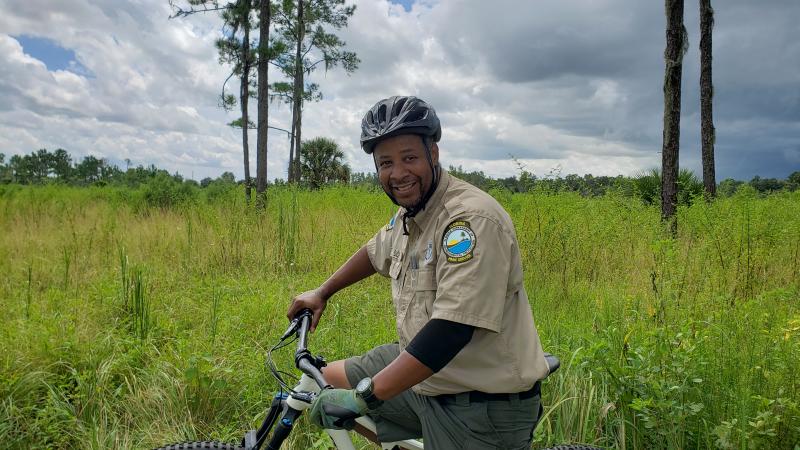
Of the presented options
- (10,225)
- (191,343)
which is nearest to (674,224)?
(191,343)

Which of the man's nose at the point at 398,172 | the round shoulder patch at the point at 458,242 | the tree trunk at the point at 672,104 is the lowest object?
the round shoulder patch at the point at 458,242

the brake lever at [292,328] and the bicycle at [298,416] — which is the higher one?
the brake lever at [292,328]

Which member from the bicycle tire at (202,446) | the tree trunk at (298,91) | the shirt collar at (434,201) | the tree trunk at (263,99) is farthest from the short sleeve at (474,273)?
the tree trunk at (298,91)

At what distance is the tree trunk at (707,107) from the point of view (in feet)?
40.2

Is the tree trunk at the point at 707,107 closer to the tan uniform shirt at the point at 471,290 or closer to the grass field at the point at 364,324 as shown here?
the grass field at the point at 364,324

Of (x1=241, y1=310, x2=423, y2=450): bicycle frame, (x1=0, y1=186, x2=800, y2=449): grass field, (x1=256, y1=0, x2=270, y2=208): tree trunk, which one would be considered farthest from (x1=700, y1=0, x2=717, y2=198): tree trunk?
(x1=241, y1=310, x2=423, y2=450): bicycle frame

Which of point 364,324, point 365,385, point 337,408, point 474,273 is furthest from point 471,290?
point 364,324

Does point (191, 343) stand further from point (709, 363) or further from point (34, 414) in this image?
point (709, 363)

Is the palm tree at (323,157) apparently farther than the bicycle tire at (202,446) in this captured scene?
Yes

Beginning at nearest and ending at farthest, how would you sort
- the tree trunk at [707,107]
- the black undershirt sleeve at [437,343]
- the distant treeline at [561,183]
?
the black undershirt sleeve at [437,343]
the distant treeline at [561,183]
the tree trunk at [707,107]

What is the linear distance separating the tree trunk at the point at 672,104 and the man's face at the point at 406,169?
7817 millimetres

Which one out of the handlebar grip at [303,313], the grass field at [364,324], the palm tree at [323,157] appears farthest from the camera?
the palm tree at [323,157]

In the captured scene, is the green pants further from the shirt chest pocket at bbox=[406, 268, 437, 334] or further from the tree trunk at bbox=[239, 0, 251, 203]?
the tree trunk at bbox=[239, 0, 251, 203]

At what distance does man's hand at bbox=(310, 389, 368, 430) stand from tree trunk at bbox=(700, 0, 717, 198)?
1317 cm
